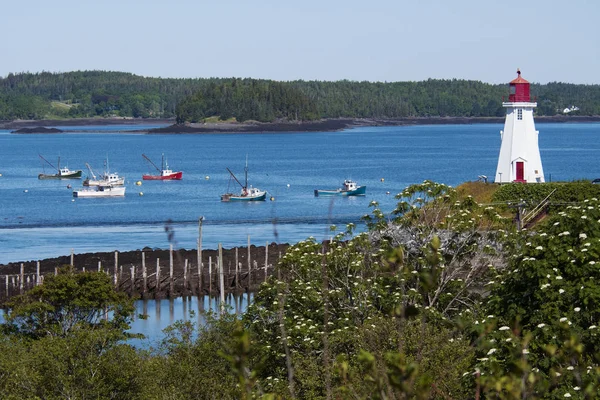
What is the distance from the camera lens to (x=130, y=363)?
61.4ft

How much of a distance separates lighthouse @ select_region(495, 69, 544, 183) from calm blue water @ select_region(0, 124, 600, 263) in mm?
8641

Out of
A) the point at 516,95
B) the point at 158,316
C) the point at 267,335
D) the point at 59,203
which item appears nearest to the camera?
the point at 267,335

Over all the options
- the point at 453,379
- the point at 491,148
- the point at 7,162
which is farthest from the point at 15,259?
the point at 491,148

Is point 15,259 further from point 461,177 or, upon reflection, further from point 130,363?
point 461,177

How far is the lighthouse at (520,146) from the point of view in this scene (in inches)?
1866

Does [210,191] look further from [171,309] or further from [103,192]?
[171,309]

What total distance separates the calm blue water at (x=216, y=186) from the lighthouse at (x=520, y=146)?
8641 mm

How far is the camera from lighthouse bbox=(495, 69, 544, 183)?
47.4m

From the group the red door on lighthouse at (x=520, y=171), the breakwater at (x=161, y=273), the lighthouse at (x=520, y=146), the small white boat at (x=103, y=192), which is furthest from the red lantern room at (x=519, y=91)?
the small white boat at (x=103, y=192)

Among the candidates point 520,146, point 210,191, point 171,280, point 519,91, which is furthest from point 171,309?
point 210,191

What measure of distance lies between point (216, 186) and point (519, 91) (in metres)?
61.0

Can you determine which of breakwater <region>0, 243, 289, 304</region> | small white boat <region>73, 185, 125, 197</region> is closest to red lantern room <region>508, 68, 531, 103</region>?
breakwater <region>0, 243, 289, 304</region>

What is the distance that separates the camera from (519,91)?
48875mm

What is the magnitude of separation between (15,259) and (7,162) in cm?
10221
